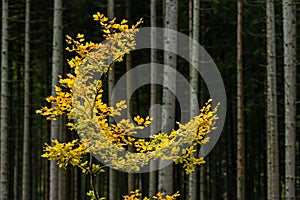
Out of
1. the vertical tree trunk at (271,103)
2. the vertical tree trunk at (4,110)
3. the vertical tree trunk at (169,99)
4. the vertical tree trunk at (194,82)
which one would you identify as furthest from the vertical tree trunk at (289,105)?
the vertical tree trunk at (4,110)

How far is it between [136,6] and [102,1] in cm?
112

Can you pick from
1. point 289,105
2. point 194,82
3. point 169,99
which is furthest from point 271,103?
point 169,99

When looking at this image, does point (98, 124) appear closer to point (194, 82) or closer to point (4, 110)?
point (194, 82)

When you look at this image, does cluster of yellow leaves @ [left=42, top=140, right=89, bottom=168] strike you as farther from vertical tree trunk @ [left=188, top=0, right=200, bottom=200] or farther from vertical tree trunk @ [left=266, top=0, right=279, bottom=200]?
vertical tree trunk @ [left=266, top=0, right=279, bottom=200]

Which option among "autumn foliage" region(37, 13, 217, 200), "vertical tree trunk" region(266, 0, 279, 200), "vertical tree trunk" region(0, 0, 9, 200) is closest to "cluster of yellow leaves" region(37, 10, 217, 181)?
"autumn foliage" region(37, 13, 217, 200)

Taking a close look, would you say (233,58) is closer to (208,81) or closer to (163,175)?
(208,81)

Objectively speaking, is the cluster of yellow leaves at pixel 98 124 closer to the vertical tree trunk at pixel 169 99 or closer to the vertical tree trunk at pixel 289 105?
the vertical tree trunk at pixel 169 99

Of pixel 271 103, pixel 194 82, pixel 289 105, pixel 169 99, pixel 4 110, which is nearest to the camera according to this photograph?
pixel 169 99

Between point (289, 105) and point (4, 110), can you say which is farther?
point (4, 110)

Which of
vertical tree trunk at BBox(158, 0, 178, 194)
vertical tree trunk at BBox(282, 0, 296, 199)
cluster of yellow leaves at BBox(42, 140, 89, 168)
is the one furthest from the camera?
vertical tree trunk at BBox(282, 0, 296, 199)

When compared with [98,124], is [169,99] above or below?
above

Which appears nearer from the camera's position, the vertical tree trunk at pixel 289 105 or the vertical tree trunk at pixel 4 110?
the vertical tree trunk at pixel 289 105

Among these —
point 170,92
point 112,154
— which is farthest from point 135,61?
point 112,154

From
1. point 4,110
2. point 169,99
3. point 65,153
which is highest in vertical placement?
point 4,110
